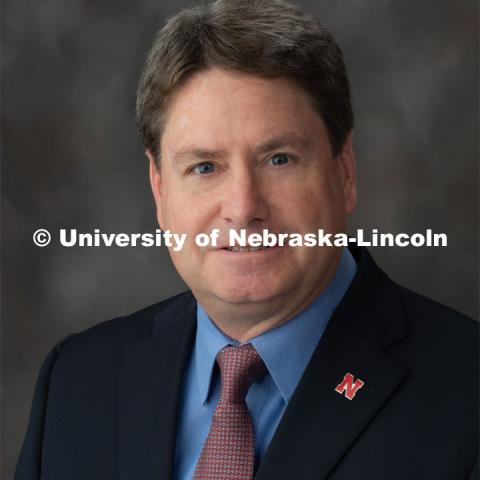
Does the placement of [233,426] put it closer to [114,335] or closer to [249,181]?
[249,181]

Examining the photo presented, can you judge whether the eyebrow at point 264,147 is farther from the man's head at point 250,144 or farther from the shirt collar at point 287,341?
the shirt collar at point 287,341

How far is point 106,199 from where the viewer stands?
5.53m

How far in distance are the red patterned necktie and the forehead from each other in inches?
26.6

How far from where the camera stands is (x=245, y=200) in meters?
3.40

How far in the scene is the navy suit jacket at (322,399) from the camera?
3.38 meters

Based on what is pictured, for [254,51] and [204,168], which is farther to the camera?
[204,168]

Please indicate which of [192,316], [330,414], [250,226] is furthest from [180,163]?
[330,414]

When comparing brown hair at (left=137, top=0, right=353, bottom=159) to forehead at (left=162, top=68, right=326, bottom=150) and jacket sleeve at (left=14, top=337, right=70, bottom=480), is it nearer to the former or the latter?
forehead at (left=162, top=68, right=326, bottom=150)

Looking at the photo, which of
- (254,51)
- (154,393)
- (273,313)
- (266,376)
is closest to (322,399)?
(266,376)

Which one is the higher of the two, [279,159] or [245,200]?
[279,159]

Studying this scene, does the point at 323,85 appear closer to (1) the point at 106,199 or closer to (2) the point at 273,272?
(2) the point at 273,272

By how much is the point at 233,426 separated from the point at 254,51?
1.13m

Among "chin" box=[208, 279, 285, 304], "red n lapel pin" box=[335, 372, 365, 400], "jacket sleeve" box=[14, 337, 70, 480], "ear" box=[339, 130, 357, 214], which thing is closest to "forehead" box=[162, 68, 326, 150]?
"ear" box=[339, 130, 357, 214]

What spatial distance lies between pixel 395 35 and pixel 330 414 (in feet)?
7.78
